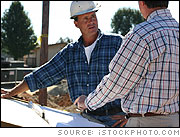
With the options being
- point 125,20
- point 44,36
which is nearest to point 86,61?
point 44,36

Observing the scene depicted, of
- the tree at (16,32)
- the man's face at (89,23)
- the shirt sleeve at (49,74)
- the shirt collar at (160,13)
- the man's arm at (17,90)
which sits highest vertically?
the tree at (16,32)

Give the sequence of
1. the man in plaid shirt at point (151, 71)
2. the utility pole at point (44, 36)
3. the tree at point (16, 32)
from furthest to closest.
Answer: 1. the tree at point (16, 32)
2. the utility pole at point (44, 36)
3. the man in plaid shirt at point (151, 71)

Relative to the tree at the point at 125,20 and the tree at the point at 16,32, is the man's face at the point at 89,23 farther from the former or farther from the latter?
the tree at the point at 125,20

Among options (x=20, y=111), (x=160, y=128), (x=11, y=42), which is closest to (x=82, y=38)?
(x=20, y=111)

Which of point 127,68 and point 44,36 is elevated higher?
point 44,36

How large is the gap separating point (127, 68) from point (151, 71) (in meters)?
0.14

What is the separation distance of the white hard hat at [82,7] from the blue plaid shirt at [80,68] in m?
0.28

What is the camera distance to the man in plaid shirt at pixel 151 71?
153cm

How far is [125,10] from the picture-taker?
49625 millimetres

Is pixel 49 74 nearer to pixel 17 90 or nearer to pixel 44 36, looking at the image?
pixel 17 90

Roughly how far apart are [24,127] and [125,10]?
161ft

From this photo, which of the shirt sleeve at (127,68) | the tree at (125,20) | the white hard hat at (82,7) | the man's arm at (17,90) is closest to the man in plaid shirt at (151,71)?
the shirt sleeve at (127,68)

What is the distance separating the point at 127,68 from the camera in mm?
1581

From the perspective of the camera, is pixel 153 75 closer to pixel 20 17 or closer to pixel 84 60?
pixel 84 60
